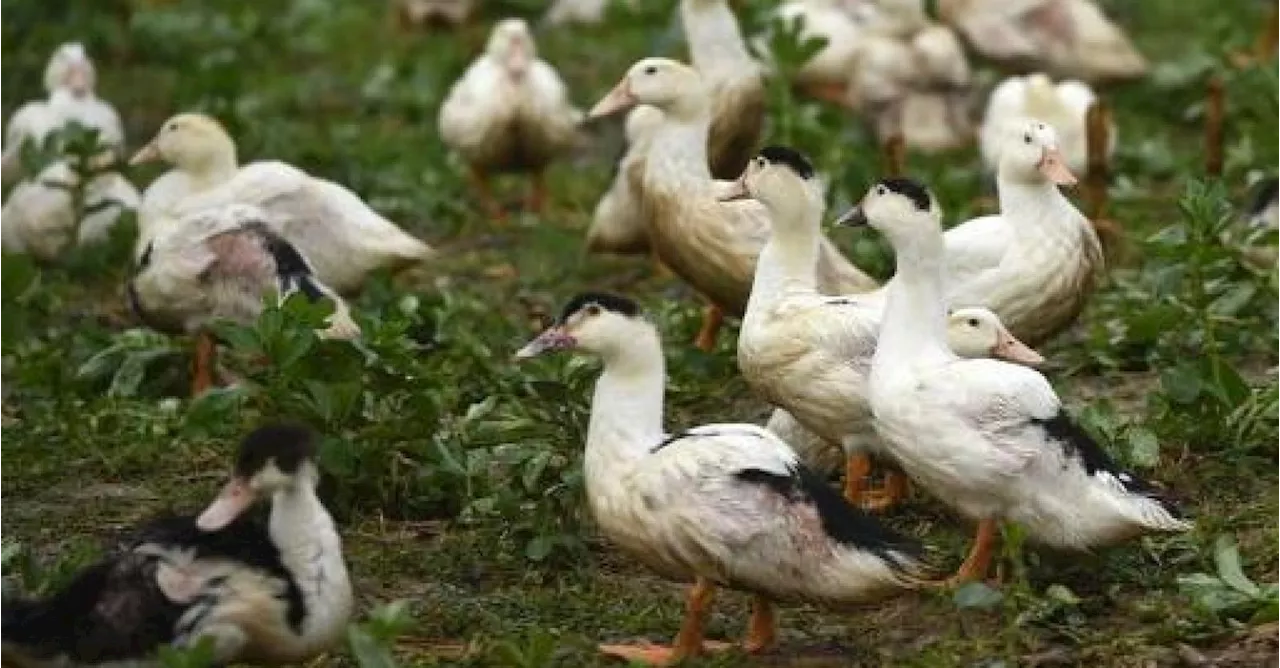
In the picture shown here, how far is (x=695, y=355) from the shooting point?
9438mm

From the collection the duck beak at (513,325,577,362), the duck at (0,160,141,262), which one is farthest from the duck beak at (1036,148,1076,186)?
the duck at (0,160,141,262)

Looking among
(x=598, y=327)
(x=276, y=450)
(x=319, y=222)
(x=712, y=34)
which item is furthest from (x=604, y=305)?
(x=712, y=34)

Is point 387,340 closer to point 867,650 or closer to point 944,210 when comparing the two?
point 867,650

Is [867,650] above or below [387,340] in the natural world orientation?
below

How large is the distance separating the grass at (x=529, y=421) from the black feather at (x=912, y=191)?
807 mm

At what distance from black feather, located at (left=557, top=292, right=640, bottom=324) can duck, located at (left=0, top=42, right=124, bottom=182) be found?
4950 mm

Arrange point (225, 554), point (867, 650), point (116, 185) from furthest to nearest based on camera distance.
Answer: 1. point (116, 185)
2. point (867, 650)
3. point (225, 554)

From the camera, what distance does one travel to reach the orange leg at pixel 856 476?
310 inches

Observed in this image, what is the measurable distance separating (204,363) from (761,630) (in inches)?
119

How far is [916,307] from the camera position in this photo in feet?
24.0

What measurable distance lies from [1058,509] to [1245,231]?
273cm

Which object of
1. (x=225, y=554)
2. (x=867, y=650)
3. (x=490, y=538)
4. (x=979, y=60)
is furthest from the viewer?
(x=979, y=60)

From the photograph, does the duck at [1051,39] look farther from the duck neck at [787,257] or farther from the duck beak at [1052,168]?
the duck neck at [787,257]

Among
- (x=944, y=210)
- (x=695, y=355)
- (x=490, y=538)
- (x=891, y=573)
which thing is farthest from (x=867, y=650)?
(x=944, y=210)
